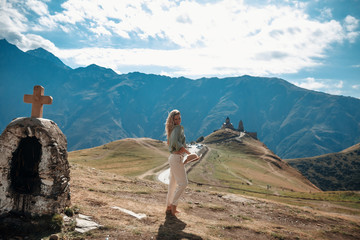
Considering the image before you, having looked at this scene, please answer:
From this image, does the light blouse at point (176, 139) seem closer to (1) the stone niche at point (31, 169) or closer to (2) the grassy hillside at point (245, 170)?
(1) the stone niche at point (31, 169)

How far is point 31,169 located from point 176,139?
5213 mm

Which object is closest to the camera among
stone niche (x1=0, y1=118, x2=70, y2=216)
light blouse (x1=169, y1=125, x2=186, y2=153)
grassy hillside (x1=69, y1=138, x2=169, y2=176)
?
stone niche (x1=0, y1=118, x2=70, y2=216)

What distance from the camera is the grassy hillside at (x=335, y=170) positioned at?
123 metres

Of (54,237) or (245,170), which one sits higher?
(54,237)

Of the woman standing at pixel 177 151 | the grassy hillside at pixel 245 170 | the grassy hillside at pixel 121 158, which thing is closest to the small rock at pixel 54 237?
the woman standing at pixel 177 151

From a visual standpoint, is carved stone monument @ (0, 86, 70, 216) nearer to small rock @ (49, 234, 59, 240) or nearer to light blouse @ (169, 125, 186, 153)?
small rock @ (49, 234, 59, 240)

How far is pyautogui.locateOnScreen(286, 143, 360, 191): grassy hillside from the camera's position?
4825 inches

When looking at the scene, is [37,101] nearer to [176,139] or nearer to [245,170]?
[176,139]

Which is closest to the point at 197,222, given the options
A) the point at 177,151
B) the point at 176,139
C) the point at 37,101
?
the point at 177,151

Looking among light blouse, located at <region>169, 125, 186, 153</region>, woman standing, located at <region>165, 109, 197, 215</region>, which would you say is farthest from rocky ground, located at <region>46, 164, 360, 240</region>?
light blouse, located at <region>169, 125, 186, 153</region>

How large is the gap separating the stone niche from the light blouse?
4.01m

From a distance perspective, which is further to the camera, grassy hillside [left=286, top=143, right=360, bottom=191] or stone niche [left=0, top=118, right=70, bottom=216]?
grassy hillside [left=286, top=143, right=360, bottom=191]

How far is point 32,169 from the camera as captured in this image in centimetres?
864

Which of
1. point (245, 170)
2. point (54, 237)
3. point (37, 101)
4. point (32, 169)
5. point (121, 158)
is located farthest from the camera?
point (245, 170)
